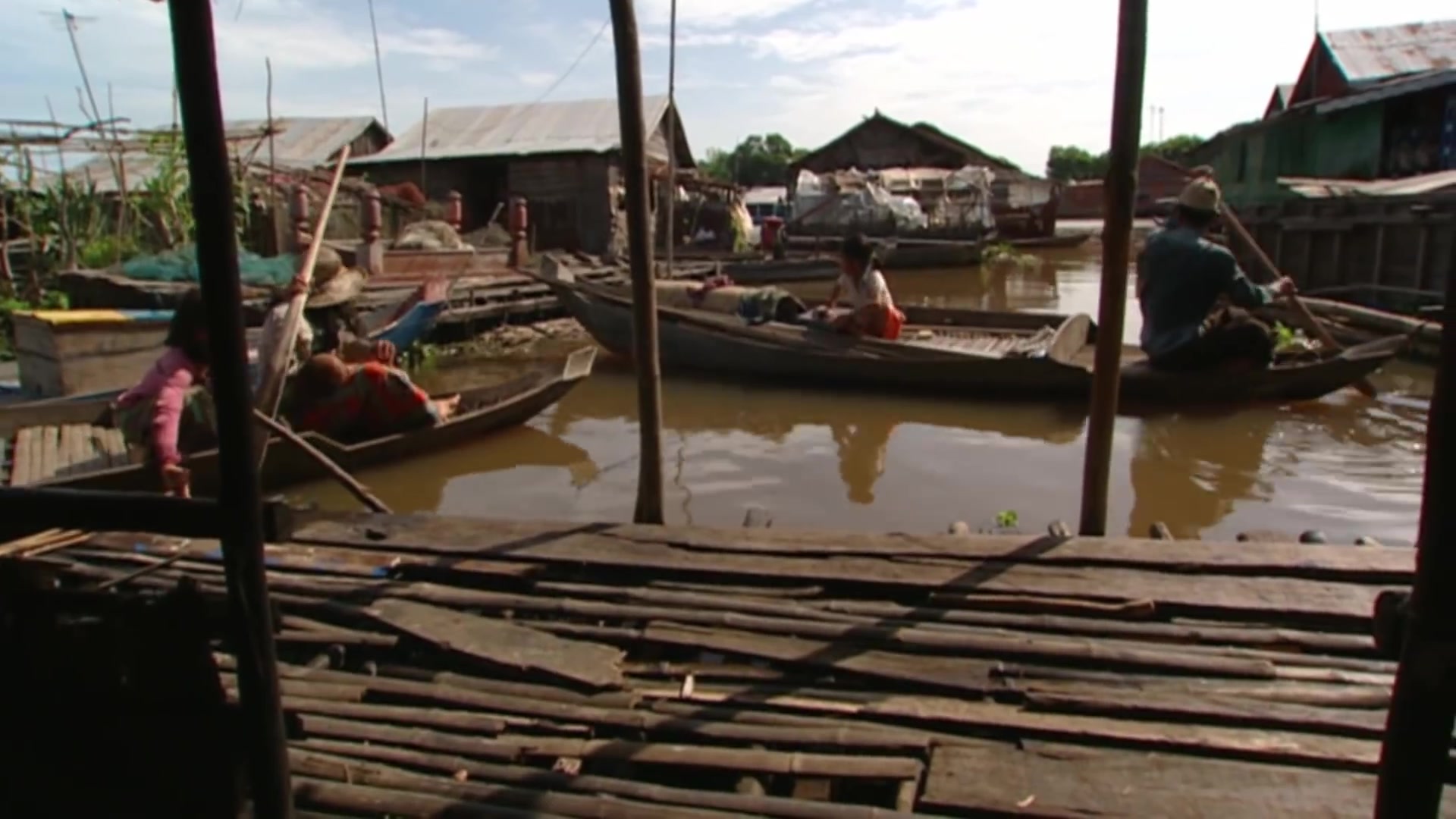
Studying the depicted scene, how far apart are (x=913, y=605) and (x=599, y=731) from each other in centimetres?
116

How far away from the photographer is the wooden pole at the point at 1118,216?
3.18 metres

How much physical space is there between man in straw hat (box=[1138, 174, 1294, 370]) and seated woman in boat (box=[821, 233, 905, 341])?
2240 mm

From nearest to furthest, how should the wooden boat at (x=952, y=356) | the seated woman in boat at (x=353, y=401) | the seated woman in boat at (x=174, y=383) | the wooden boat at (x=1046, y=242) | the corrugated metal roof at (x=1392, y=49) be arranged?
the seated woman in boat at (x=174, y=383) → the seated woman in boat at (x=353, y=401) → the wooden boat at (x=952, y=356) → the corrugated metal roof at (x=1392, y=49) → the wooden boat at (x=1046, y=242)

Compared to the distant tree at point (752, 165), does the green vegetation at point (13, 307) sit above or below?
below

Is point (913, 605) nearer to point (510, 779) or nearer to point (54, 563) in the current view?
point (510, 779)

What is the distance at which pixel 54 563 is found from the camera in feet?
11.9

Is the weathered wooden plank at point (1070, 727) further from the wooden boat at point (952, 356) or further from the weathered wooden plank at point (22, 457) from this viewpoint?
the wooden boat at point (952, 356)

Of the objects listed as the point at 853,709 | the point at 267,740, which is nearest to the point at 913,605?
the point at 853,709

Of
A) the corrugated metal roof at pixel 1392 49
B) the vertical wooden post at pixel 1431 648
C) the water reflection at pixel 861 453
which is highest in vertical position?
the corrugated metal roof at pixel 1392 49

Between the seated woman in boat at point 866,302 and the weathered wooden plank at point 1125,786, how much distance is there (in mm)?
6939

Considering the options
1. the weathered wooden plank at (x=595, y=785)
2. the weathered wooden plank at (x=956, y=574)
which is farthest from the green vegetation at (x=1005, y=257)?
the weathered wooden plank at (x=595, y=785)

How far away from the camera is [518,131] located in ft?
68.4

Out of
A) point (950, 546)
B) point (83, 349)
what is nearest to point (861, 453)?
point (950, 546)

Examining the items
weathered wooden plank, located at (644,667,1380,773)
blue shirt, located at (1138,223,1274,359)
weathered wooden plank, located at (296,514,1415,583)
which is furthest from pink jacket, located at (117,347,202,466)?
blue shirt, located at (1138,223,1274,359)
